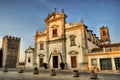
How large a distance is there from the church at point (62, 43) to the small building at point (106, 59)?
1193 millimetres

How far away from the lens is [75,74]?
12211 millimetres

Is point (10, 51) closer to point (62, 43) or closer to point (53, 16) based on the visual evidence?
point (53, 16)

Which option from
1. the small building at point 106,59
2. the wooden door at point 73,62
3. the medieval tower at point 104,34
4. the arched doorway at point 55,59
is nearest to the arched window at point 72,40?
the wooden door at point 73,62

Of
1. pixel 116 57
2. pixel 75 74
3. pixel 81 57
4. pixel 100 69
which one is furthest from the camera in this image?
pixel 81 57

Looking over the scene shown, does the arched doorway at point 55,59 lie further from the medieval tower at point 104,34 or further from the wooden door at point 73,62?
the medieval tower at point 104,34

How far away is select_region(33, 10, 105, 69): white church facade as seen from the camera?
2473 centimetres

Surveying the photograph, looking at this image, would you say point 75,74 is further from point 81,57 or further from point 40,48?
A: point 40,48

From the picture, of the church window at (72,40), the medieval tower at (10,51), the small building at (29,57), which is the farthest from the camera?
the medieval tower at (10,51)

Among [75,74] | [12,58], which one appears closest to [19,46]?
[12,58]

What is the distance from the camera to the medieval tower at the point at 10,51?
4375 centimetres

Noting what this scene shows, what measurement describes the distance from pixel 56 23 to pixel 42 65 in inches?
409

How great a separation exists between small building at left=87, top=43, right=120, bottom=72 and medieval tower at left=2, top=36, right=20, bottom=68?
31.1 metres

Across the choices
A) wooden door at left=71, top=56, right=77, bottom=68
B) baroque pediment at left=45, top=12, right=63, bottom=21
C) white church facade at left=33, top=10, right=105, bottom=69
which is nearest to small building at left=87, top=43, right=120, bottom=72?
white church facade at left=33, top=10, right=105, bottom=69

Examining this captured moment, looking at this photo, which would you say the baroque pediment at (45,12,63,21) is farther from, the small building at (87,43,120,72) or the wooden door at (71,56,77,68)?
the small building at (87,43,120,72)
